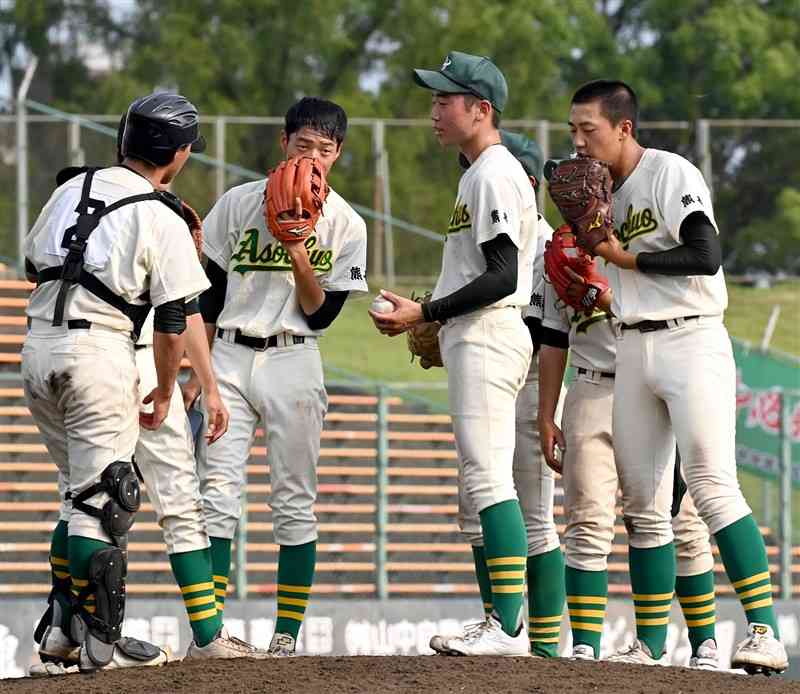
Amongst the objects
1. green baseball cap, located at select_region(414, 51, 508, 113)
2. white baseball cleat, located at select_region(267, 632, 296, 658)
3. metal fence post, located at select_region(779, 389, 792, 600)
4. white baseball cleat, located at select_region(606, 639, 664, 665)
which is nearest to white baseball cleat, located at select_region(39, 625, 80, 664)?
white baseball cleat, located at select_region(267, 632, 296, 658)

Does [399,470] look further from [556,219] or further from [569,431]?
[569,431]

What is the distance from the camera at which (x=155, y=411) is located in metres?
5.98

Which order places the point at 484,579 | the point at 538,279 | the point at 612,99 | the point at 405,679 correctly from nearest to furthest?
the point at 405,679 → the point at 612,99 → the point at 484,579 → the point at 538,279

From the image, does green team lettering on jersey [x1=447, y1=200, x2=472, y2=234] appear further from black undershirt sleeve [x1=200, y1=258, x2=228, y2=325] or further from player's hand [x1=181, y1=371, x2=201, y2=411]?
player's hand [x1=181, y1=371, x2=201, y2=411]

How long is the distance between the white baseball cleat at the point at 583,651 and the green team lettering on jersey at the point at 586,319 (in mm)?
1313

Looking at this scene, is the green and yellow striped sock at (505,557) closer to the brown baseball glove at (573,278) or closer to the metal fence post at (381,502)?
the brown baseball glove at (573,278)

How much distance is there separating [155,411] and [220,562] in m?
0.98

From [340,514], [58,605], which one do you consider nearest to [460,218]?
[58,605]

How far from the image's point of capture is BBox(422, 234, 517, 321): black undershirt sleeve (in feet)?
20.2

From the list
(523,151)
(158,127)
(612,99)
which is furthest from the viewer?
(523,151)

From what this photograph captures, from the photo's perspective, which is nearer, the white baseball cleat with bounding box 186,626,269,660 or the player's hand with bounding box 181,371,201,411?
the white baseball cleat with bounding box 186,626,269,660

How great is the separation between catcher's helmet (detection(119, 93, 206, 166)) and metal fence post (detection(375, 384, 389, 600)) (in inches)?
271

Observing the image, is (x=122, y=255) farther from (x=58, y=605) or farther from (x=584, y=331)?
(x=584, y=331)

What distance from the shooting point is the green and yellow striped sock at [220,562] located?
6.67 m
